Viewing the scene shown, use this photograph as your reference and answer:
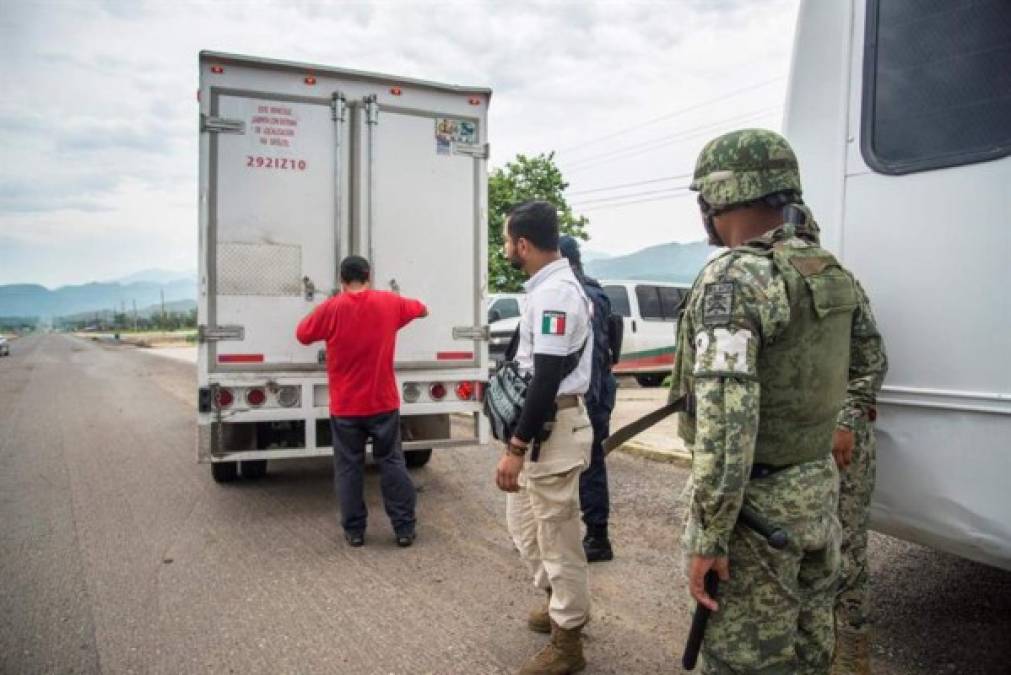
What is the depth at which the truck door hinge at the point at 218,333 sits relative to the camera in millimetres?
5000

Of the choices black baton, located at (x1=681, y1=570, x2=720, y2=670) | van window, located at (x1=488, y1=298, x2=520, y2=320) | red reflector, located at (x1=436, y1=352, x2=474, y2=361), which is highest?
van window, located at (x1=488, y1=298, x2=520, y2=320)

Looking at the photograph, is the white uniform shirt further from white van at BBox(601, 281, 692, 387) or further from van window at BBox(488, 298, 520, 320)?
van window at BBox(488, 298, 520, 320)

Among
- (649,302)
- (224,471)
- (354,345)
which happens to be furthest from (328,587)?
(649,302)

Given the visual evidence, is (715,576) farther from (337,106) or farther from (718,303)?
(337,106)

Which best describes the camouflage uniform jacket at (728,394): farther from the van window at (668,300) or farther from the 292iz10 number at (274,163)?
the van window at (668,300)

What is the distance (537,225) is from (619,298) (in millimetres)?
10606

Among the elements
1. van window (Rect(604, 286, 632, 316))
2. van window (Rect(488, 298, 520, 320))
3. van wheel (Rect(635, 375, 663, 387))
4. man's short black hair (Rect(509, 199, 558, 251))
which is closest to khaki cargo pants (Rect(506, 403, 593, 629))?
man's short black hair (Rect(509, 199, 558, 251))

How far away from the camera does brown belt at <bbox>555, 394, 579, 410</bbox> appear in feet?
9.48

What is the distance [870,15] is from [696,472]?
1978 mm

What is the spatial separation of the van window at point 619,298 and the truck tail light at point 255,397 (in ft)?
29.5

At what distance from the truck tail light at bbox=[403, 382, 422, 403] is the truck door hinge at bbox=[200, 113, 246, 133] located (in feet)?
7.25

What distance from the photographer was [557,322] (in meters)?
2.72

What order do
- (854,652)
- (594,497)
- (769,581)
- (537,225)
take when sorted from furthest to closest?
(594,497), (537,225), (854,652), (769,581)

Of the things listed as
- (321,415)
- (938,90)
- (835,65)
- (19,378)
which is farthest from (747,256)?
(19,378)
